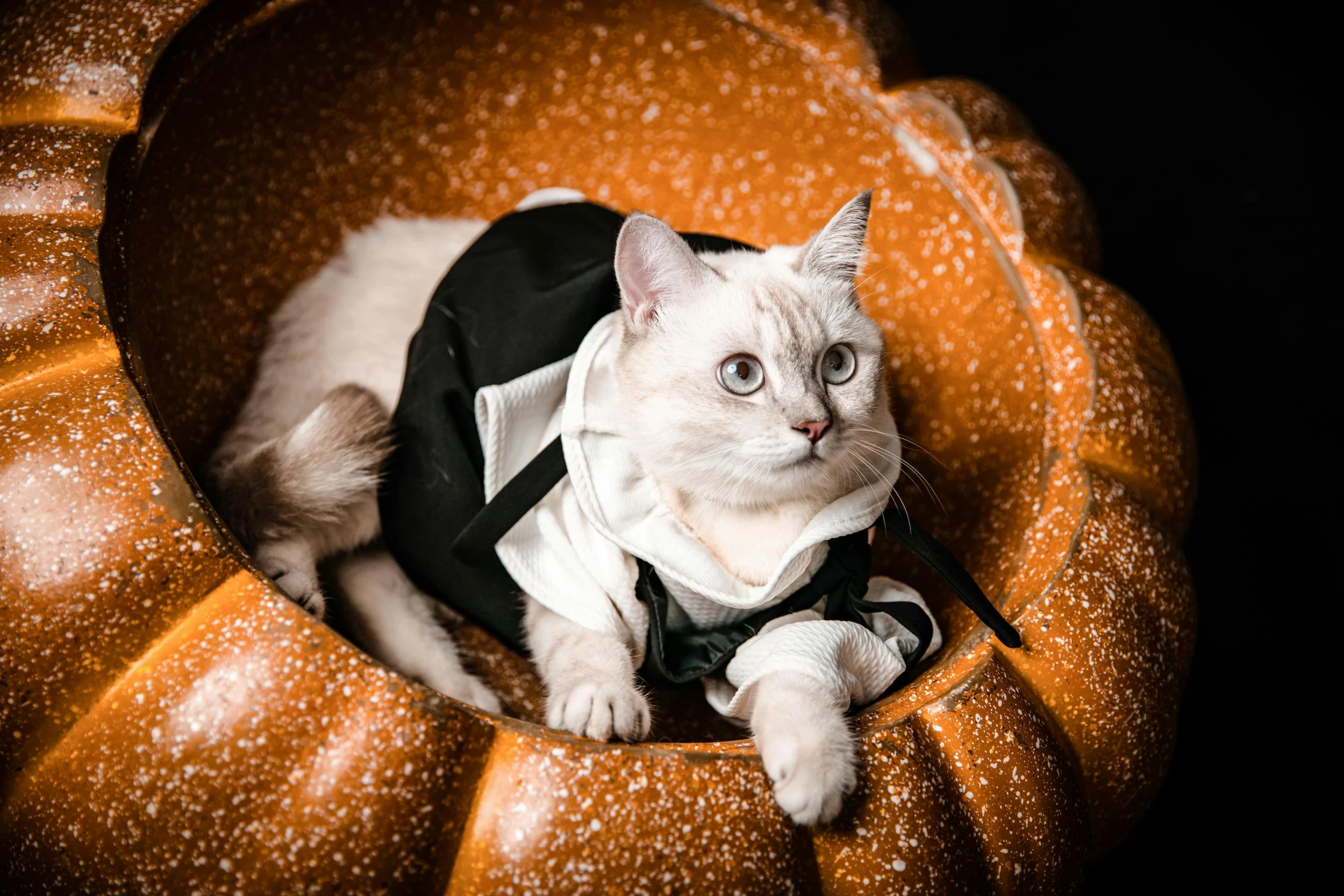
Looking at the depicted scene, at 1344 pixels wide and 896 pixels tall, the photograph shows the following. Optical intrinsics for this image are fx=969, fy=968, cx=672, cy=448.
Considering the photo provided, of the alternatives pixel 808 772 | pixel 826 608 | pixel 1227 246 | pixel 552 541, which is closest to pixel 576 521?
pixel 552 541

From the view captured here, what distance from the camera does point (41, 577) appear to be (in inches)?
33.8

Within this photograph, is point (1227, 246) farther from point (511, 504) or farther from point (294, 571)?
point (294, 571)

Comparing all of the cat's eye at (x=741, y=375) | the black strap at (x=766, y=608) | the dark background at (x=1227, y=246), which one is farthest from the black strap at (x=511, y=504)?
the dark background at (x=1227, y=246)

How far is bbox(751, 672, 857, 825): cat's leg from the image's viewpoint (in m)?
0.83

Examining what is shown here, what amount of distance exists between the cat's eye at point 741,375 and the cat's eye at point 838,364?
79mm

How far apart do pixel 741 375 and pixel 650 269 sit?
0.48 feet

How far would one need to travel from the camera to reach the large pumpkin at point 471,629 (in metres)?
0.84

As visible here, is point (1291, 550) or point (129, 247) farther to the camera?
point (1291, 550)

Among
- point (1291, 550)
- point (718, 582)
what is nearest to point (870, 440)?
point (718, 582)

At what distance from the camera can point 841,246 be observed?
1073mm

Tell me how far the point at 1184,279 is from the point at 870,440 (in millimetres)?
1403

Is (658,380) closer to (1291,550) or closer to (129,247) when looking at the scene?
(129,247)

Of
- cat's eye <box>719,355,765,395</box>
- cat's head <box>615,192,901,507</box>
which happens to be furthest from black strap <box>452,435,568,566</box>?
cat's eye <box>719,355,765,395</box>

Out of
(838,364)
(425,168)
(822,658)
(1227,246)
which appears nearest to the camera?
(822,658)
